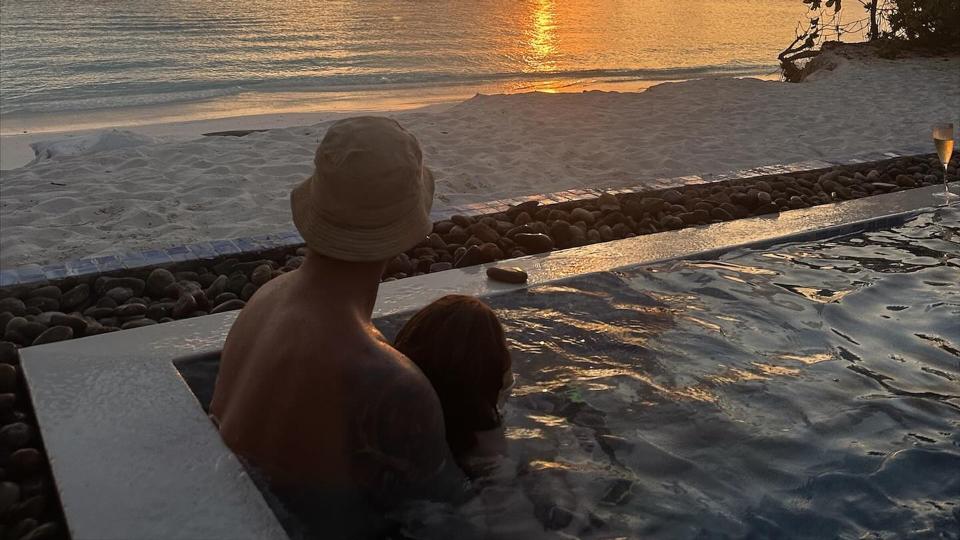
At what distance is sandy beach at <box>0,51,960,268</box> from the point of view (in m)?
6.33

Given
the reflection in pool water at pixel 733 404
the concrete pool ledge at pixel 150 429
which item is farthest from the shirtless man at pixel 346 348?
the reflection in pool water at pixel 733 404

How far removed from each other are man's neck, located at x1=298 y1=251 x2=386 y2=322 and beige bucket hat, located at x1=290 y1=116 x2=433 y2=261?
0.06 meters

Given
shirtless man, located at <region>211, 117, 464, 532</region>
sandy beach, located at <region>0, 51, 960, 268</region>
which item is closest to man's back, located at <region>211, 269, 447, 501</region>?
shirtless man, located at <region>211, 117, 464, 532</region>

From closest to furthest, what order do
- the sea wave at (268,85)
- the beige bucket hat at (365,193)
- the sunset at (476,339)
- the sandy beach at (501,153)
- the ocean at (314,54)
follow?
the beige bucket hat at (365,193) < the sunset at (476,339) < the sandy beach at (501,153) < the sea wave at (268,85) < the ocean at (314,54)

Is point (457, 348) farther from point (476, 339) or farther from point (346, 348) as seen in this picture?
point (346, 348)

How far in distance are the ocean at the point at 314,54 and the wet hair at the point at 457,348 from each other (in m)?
12.4

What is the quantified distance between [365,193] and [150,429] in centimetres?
122

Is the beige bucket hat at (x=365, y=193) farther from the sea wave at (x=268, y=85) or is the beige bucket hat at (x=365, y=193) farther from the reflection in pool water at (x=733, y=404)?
the sea wave at (x=268, y=85)

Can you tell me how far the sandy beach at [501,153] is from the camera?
633cm

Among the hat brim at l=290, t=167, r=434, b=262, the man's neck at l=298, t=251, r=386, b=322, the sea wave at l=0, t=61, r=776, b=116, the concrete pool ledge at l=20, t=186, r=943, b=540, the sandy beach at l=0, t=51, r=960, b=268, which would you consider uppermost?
the hat brim at l=290, t=167, r=434, b=262

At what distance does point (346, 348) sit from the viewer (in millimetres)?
2285

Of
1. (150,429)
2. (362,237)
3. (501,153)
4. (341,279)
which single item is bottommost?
(501,153)

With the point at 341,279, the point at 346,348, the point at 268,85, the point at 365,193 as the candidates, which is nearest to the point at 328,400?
the point at 346,348

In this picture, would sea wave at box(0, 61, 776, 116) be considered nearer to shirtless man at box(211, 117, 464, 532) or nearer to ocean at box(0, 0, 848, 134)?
ocean at box(0, 0, 848, 134)
